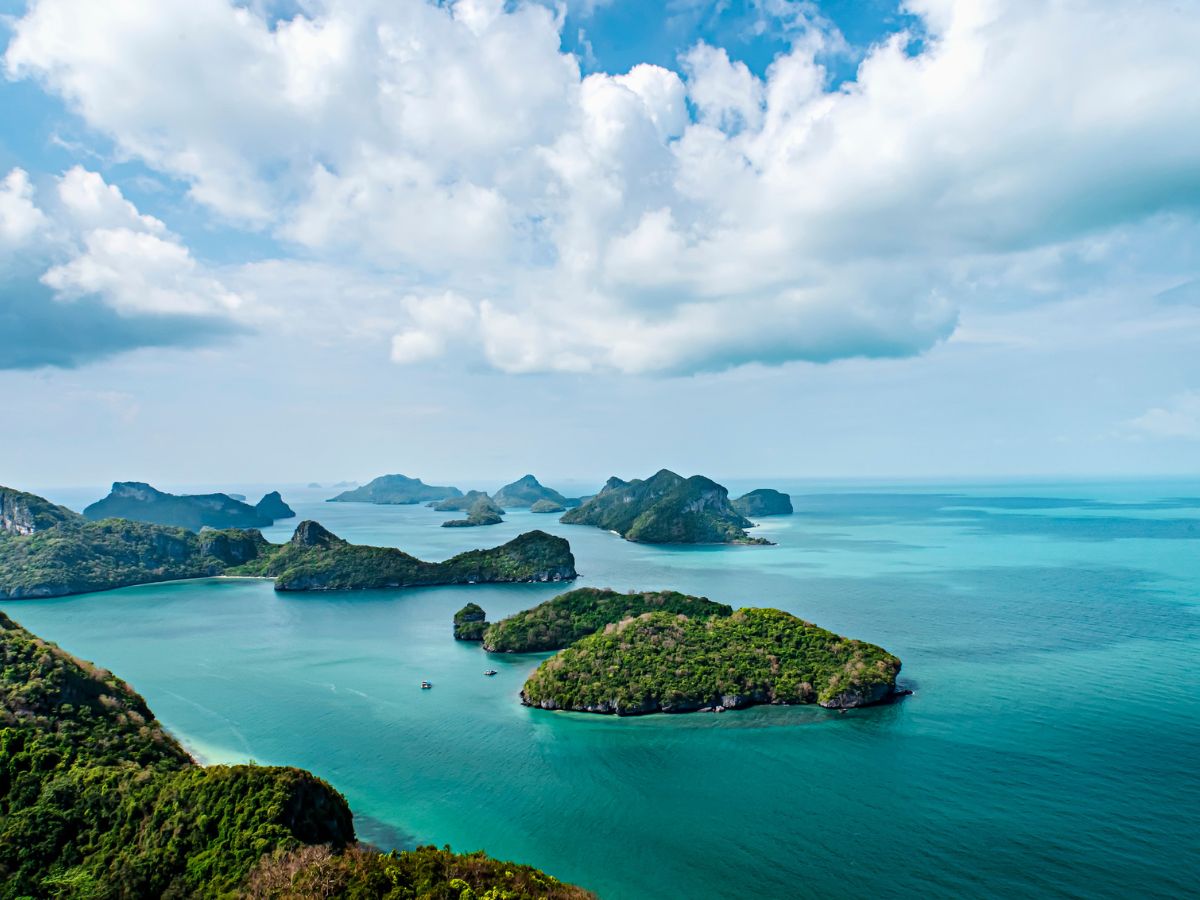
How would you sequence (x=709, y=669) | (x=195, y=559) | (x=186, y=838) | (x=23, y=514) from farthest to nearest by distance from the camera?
1. (x=195, y=559)
2. (x=23, y=514)
3. (x=709, y=669)
4. (x=186, y=838)

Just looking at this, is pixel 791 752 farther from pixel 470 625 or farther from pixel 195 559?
pixel 195 559

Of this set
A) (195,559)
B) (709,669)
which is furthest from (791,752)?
(195,559)

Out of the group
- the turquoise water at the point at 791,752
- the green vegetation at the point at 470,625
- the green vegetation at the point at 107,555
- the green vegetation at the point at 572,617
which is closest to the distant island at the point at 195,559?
the green vegetation at the point at 107,555

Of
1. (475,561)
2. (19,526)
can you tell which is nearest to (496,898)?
(475,561)

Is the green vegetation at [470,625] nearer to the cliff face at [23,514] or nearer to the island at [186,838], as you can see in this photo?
the island at [186,838]

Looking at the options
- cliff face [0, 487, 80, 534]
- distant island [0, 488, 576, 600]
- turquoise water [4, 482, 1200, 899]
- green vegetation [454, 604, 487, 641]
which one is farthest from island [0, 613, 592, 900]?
cliff face [0, 487, 80, 534]

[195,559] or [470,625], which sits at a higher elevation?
[195,559]

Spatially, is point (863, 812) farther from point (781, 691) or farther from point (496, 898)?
point (496, 898)
